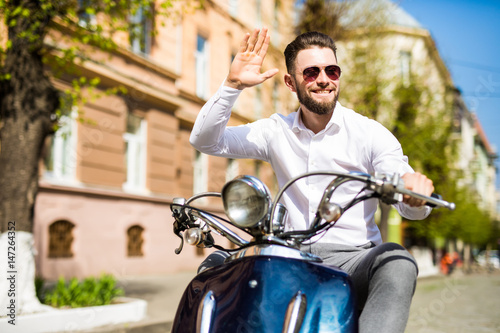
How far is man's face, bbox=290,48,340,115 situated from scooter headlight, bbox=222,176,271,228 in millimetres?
793

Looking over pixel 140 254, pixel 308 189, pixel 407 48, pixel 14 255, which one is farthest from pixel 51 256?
pixel 407 48

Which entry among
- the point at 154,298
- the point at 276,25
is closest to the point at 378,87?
the point at 276,25

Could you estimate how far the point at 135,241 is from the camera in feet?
47.8

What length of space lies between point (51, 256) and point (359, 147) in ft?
34.5

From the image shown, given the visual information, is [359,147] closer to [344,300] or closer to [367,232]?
[367,232]

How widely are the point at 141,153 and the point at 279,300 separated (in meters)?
13.8

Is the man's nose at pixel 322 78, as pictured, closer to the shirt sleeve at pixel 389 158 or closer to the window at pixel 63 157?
the shirt sleeve at pixel 389 158

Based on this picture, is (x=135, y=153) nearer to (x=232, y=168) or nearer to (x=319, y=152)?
(x=232, y=168)

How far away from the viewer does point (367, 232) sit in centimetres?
237

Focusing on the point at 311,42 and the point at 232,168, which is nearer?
the point at 311,42

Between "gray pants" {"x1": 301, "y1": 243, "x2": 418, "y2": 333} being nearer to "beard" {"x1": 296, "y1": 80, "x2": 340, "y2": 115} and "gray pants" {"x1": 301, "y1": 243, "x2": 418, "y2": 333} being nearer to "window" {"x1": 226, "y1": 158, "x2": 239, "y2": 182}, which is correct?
"beard" {"x1": 296, "y1": 80, "x2": 340, "y2": 115}

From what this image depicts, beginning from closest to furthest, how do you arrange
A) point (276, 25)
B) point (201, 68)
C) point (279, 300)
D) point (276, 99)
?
point (279, 300), point (276, 99), point (276, 25), point (201, 68)

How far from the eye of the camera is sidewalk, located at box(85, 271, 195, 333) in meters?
6.61

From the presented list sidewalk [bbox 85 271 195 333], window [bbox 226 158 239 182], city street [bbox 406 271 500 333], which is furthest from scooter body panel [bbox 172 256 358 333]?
window [bbox 226 158 239 182]
